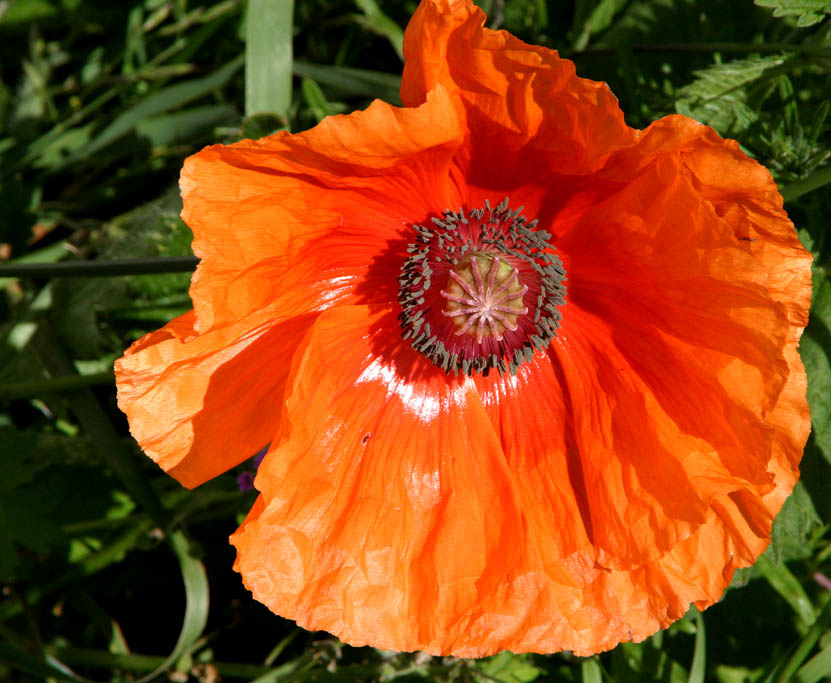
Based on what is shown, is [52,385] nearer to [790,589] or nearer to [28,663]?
[28,663]

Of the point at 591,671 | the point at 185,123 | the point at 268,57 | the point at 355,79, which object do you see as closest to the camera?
the point at 591,671

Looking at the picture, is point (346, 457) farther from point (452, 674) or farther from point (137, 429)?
point (452, 674)

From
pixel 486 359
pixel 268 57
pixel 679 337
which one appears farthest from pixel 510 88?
pixel 268 57

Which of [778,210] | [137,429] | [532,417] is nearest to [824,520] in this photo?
[532,417]

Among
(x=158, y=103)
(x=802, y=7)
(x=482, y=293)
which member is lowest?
(x=482, y=293)

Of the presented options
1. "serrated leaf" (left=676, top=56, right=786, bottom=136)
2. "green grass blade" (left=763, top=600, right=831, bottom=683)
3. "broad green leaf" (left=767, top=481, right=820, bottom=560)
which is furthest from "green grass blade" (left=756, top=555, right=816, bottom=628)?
"serrated leaf" (left=676, top=56, right=786, bottom=136)

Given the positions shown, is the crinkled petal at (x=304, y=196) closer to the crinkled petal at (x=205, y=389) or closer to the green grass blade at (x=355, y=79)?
the crinkled petal at (x=205, y=389)

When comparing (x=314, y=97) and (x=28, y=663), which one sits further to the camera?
(x=28, y=663)
